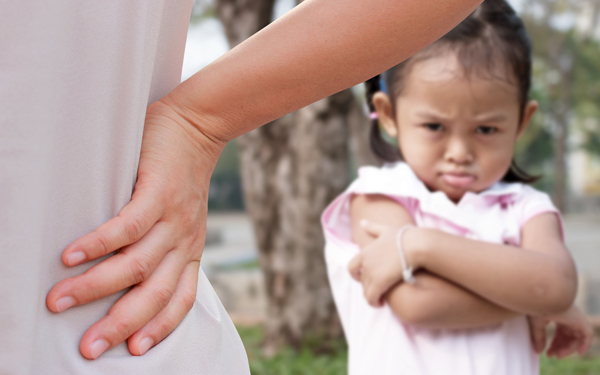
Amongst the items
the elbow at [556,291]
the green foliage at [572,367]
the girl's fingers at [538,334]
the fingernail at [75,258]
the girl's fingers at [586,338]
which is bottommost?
the green foliage at [572,367]

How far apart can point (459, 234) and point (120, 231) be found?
1.11 meters

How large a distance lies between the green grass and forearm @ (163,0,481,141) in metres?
3.82

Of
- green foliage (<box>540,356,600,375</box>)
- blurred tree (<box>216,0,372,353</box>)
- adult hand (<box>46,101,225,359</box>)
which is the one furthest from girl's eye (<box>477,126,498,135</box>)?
green foliage (<box>540,356,600,375</box>)

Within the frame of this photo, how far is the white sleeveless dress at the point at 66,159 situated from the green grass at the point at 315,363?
3814 mm

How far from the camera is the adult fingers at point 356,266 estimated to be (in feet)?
5.50

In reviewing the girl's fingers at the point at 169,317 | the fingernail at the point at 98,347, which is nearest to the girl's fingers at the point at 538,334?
the girl's fingers at the point at 169,317

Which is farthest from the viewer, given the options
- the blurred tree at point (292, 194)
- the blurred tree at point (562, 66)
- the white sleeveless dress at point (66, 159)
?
the blurred tree at point (562, 66)

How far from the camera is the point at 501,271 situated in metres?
1.50

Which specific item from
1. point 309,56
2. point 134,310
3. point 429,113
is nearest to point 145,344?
point 134,310

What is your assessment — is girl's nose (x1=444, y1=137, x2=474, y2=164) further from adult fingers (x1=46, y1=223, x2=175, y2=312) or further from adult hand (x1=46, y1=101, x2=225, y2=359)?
adult fingers (x1=46, y1=223, x2=175, y2=312)

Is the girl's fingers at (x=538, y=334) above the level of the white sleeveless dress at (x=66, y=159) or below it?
below

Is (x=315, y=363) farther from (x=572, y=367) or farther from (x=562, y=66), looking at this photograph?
(x=562, y=66)

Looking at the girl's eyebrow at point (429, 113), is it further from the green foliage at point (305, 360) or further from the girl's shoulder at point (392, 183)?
the green foliage at point (305, 360)

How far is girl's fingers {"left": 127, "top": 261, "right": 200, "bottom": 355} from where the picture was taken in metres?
0.89
